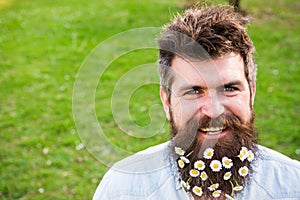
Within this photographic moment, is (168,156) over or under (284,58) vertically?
over

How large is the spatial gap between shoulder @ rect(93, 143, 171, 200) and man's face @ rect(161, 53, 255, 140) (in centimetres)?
30

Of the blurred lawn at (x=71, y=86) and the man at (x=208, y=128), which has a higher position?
the man at (x=208, y=128)

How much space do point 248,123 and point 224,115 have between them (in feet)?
0.70

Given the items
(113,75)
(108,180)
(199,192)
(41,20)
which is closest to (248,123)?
(199,192)

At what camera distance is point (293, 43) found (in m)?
8.86

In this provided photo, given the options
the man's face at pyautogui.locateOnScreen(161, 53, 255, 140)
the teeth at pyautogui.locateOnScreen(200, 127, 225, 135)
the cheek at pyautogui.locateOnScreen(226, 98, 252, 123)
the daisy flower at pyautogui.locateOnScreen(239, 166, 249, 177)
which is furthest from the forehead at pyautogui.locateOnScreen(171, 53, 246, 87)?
the daisy flower at pyautogui.locateOnScreen(239, 166, 249, 177)

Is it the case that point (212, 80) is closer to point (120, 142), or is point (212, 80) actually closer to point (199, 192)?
point (199, 192)

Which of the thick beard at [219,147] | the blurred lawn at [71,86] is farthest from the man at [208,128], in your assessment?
the blurred lawn at [71,86]

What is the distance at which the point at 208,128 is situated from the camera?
2.45 m

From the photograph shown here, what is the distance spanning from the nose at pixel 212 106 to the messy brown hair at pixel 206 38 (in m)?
0.20

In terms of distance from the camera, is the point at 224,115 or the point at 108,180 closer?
the point at 224,115

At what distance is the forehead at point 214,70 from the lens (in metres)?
2.44

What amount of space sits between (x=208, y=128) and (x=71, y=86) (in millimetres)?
5483

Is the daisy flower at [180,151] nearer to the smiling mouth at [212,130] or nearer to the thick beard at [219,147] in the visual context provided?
the thick beard at [219,147]
